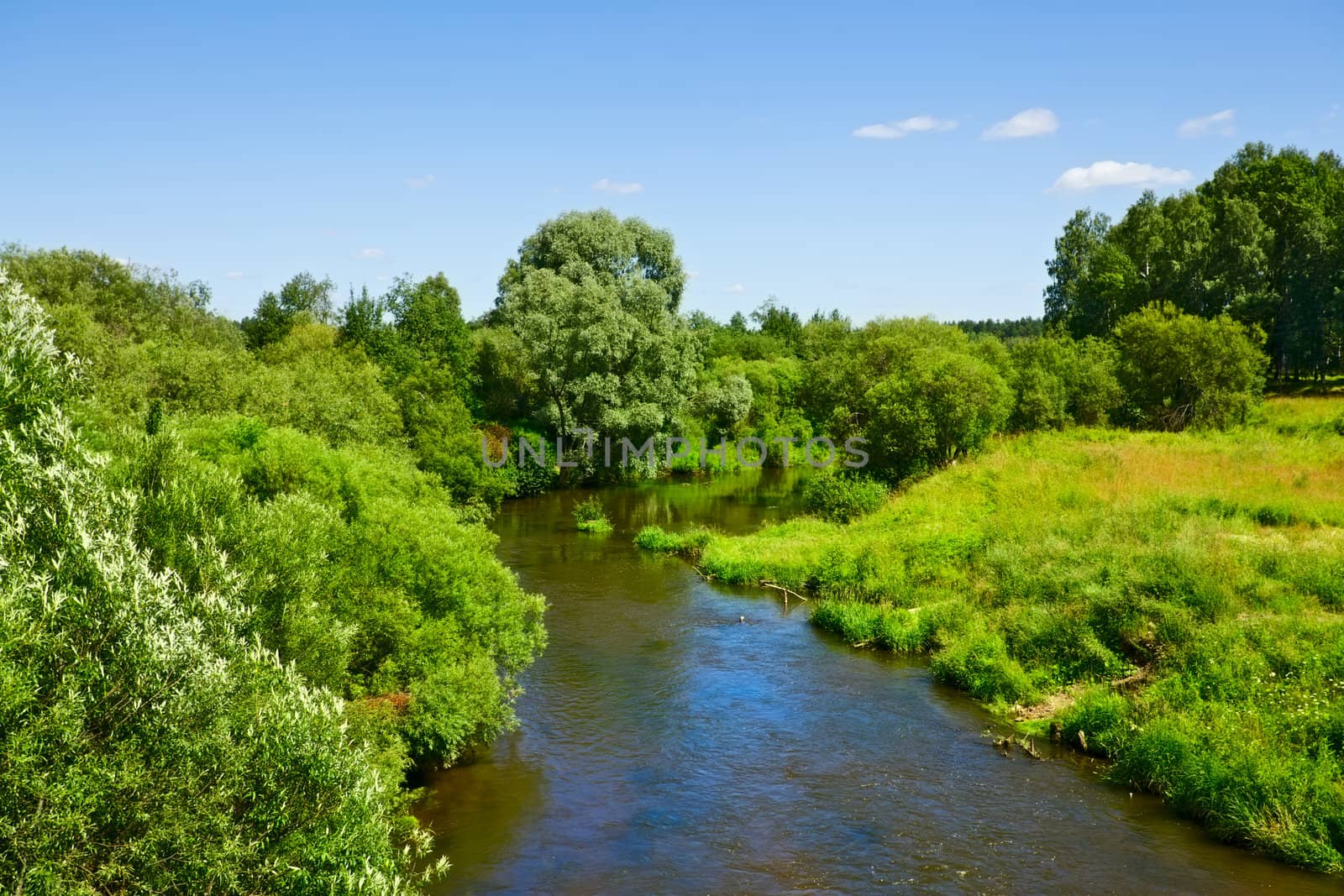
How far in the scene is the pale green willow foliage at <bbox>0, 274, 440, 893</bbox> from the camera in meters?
9.72

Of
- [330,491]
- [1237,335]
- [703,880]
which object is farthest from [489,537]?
[1237,335]

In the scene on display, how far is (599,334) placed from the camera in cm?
5478

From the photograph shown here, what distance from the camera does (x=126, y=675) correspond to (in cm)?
1079

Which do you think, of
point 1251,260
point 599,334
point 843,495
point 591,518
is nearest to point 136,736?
point 843,495

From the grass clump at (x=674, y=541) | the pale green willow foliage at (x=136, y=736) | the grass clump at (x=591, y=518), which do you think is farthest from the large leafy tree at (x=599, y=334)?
the pale green willow foliage at (x=136, y=736)

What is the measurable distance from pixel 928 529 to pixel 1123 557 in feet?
29.9

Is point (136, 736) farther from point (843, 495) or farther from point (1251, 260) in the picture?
point (1251, 260)

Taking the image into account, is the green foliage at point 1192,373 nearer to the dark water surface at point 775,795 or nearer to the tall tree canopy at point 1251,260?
the tall tree canopy at point 1251,260

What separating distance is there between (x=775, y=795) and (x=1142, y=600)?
1224 centimetres

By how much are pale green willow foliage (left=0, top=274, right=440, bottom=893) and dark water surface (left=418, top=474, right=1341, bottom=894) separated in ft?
18.8

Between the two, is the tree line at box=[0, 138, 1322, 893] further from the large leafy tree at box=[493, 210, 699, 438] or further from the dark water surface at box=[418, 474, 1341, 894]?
the dark water surface at box=[418, 474, 1341, 894]

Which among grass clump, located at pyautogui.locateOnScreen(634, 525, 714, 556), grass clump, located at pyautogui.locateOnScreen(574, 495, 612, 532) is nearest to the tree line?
grass clump, located at pyautogui.locateOnScreen(574, 495, 612, 532)

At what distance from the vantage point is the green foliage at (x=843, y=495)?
42.6 m

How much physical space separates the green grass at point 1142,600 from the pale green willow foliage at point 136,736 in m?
16.6
